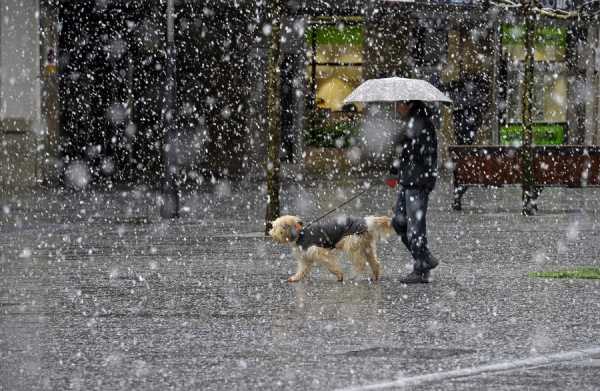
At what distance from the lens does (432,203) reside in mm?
24969

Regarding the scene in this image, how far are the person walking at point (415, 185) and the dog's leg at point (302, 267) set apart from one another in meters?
0.91

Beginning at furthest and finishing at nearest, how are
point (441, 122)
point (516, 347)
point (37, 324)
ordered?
1. point (441, 122)
2. point (37, 324)
3. point (516, 347)

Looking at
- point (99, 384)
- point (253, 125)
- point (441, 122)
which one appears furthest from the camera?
point (441, 122)

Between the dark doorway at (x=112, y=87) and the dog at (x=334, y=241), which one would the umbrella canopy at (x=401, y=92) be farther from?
the dark doorway at (x=112, y=87)

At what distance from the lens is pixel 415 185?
41.8 feet

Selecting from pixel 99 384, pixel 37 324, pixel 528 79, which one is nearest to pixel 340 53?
pixel 528 79

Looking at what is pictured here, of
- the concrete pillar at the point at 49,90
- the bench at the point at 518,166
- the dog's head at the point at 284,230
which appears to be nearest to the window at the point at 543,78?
the concrete pillar at the point at 49,90

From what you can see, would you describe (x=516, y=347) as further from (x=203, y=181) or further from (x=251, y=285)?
(x=203, y=181)

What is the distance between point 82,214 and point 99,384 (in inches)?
596

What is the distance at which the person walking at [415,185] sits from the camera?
12648 mm

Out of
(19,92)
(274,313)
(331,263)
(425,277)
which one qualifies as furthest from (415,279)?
(19,92)

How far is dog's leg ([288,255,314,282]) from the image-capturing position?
12477 mm

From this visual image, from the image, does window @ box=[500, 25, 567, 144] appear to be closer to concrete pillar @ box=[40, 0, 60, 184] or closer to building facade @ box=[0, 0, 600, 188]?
building facade @ box=[0, 0, 600, 188]

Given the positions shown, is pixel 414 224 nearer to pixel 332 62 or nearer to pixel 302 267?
pixel 302 267
